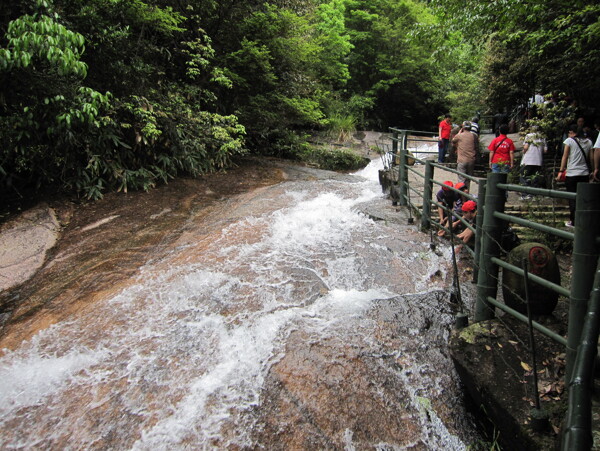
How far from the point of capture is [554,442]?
6.99 feet

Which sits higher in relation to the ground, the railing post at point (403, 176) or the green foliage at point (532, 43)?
the green foliage at point (532, 43)

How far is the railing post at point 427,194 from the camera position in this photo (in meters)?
5.90

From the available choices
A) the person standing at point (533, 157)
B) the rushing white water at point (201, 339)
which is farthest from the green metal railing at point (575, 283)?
the person standing at point (533, 157)

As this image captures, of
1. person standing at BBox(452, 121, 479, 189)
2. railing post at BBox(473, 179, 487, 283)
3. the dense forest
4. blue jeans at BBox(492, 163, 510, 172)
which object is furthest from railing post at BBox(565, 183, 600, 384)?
person standing at BBox(452, 121, 479, 189)

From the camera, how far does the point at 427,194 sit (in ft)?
19.9

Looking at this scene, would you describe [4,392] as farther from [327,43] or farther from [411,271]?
[327,43]

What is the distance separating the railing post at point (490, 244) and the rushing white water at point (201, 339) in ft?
2.45

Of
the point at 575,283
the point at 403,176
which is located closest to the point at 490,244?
the point at 575,283

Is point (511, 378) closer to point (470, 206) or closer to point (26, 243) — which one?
point (470, 206)

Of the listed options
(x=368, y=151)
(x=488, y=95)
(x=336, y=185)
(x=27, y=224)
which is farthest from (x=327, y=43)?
(x=27, y=224)

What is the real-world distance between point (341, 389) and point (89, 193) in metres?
6.94

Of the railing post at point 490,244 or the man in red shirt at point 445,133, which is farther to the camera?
the man in red shirt at point 445,133

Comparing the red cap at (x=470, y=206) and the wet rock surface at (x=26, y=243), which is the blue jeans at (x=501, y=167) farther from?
the wet rock surface at (x=26, y=243)

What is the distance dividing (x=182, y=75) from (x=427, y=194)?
8273 millimetres
